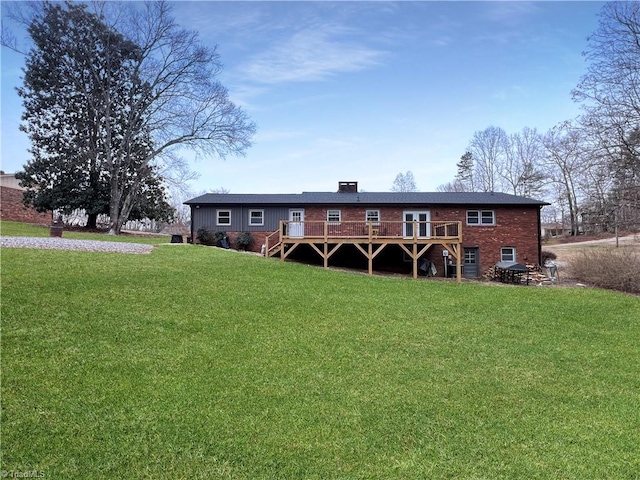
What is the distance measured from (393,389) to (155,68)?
27.9 m

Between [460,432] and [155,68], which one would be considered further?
[155,68]

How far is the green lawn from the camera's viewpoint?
3436 mm

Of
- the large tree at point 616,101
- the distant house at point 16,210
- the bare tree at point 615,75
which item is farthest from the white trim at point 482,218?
the distant house at point 16,210

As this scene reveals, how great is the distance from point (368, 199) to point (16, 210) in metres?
24.1

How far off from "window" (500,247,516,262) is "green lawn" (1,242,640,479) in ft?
38.4

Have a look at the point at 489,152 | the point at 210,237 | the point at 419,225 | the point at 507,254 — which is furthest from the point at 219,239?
the point at 489,152

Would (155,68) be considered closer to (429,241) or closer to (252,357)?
(429,241)

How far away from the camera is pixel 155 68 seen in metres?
26.1

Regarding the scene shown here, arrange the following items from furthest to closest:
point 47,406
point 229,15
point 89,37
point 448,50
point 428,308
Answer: point 89,37, point 448,50, point 229,15, point 428,308, point 47,406

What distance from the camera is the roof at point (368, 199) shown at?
20.6 meters

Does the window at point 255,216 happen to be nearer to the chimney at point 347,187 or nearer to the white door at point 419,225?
the chimney at point 347,187

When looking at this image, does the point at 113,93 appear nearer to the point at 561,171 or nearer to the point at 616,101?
the point at 616,101

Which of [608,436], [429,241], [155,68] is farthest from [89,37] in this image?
[608,436]

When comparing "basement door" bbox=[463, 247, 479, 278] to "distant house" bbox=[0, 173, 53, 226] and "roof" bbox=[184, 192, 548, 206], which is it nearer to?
"roof" bbox=[184, 192, 548, 206]
